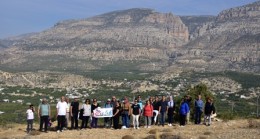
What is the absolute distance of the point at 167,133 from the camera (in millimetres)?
21344

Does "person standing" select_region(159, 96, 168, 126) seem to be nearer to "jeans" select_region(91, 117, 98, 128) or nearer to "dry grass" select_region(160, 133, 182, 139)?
"dry grass" select_region(160, 133, 182, 139)

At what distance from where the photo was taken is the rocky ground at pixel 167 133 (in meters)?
20.8

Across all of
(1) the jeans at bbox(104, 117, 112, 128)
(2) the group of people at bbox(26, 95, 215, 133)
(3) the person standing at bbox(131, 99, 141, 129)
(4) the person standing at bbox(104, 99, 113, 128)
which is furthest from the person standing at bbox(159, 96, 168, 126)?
(1) the jeans at bbox(104, 117, 112, 128)

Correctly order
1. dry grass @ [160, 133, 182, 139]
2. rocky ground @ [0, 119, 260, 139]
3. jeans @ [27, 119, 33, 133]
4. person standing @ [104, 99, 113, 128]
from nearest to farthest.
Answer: dry grass @ [160, 133, 182, 139] → rocky ground @ [0, 119, 260, 139] → jeans @ [27, 119, 33, 133] → person standing @ [104, 99, 113, 128]

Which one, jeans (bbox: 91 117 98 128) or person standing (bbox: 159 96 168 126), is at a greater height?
person standing (bbox: 159 96 168 126)

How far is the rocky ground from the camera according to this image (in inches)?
821

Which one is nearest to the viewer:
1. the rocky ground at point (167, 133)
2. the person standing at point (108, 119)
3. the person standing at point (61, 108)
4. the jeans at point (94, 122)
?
the rocky ground at point (167, 133)

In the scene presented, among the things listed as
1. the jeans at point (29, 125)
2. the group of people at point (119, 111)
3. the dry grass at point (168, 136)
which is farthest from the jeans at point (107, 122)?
the dry grass at point (168, 136)

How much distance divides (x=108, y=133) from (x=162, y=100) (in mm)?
3764

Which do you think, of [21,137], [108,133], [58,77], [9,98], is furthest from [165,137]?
[58,77]

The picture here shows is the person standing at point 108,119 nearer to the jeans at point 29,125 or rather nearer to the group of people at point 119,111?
the group of people at point 119,111

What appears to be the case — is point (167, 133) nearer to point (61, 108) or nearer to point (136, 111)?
point (136, 111)

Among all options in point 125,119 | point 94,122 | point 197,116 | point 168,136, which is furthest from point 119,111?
point 197,116

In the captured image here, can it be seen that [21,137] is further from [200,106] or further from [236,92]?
[236,92]
